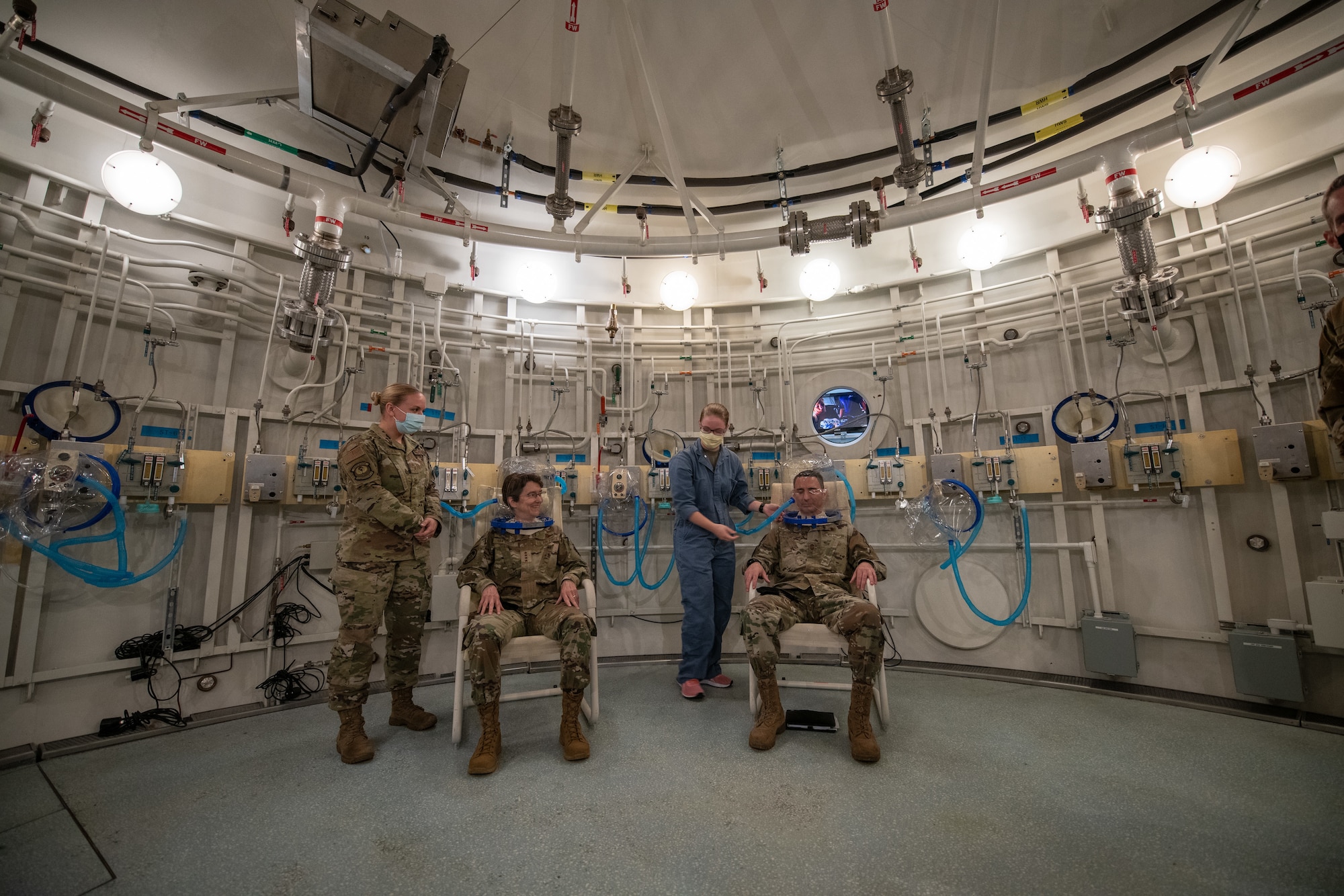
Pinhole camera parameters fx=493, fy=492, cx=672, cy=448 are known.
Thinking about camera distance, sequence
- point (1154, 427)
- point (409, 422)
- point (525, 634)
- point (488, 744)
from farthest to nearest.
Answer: point (1154, 427) < point (409, 422) < point (525, 634) < point (488, 744)

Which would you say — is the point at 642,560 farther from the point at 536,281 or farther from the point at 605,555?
the point at 536,281

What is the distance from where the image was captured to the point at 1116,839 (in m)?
1.64

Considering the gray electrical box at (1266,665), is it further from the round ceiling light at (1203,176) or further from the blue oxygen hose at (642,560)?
the blue oxygen hose at (642,560)

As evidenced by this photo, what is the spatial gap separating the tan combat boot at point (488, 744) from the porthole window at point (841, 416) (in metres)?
3.24

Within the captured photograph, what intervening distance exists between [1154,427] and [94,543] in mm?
6565

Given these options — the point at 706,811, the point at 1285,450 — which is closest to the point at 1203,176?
the point at 1285,450

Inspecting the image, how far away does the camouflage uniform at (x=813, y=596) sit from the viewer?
2340 millimetres

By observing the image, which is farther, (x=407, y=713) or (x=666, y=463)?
(x=666, y=463)

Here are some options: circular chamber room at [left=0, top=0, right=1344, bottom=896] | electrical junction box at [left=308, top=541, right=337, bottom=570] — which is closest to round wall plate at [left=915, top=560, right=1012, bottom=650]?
circular chamber room at [left=0, top=0, right=1344, bottom=896]

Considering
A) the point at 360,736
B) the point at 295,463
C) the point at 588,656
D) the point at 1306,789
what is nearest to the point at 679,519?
the point at 588,656

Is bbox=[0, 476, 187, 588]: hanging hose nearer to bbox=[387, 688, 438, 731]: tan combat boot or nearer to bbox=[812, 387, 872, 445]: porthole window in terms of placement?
bbox=[387, 688, 438, 731]: tan combat boot

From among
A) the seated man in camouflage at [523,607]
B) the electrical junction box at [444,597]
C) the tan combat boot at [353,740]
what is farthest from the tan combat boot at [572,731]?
the electrical junction box at [444,597]

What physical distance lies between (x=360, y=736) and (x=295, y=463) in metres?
1.88

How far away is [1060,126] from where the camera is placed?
3.40 meters
